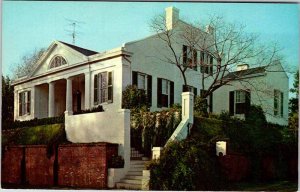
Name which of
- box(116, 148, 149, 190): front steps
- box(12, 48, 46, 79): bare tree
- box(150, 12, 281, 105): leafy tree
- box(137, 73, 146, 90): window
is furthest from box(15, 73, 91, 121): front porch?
box(150, 12, 281, 105): leafy tree

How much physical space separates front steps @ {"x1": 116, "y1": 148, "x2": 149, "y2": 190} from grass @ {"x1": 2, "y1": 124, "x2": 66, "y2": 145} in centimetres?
144

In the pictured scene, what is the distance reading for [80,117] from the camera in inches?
462

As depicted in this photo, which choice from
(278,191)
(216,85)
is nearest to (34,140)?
(216,85)

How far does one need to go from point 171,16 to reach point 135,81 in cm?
133

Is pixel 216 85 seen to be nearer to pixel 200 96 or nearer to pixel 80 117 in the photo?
pixel 200 96

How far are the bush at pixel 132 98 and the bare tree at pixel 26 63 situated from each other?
1.71 m

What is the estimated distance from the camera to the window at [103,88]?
11641 millimetres

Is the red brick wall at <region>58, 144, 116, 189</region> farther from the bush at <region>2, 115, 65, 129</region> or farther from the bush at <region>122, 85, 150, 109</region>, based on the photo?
the bush at <region>122, 85, 150, 109</region>

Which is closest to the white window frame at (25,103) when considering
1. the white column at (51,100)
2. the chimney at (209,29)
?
the white column at (51,100)

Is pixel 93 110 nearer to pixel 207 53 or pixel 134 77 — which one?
pixel 134 77

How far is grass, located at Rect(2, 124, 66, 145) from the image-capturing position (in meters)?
11.8

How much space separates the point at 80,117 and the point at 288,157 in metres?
3.77

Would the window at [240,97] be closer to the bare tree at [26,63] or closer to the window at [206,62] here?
the window at [206,62]

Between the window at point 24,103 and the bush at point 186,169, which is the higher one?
the window at point 24,103
